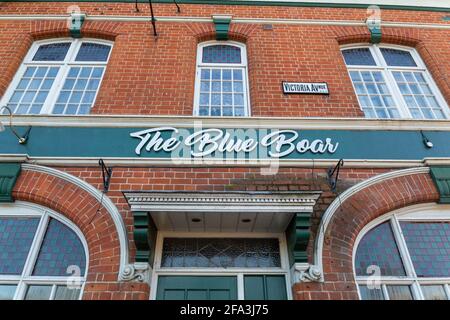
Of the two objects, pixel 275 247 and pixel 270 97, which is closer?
pixel 275 247

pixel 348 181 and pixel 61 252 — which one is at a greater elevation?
pixel 348 181

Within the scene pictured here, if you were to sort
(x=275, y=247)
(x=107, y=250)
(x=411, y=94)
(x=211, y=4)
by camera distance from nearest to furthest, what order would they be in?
(x=107, y=250)
(x=275, y=247)
(x=411, y=94)
(x=211, y=4)

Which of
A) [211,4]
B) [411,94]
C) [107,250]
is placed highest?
[211,4]

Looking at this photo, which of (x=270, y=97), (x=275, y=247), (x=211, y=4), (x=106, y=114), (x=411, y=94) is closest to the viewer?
(x=275, y=247)

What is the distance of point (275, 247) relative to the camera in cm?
485

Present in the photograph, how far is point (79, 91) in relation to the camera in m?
6.29

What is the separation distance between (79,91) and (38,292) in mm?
3683

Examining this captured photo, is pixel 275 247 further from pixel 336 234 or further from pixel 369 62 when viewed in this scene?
pixel 369 62

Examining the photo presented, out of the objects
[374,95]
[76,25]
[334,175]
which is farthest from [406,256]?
[76,25]

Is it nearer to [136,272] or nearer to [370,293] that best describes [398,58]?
[370,293]

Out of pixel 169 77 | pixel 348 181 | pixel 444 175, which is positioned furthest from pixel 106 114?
pixel 444 175

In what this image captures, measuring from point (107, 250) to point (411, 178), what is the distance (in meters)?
4.69

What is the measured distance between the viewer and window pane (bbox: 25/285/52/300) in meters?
4.29

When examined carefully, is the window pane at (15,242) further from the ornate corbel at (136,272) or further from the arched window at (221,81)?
the arched window at (221,81)
